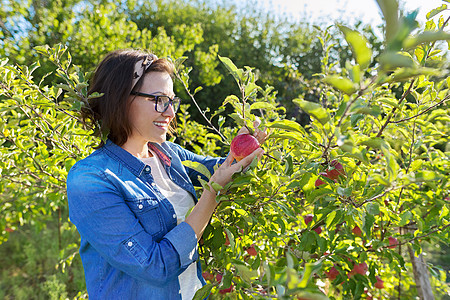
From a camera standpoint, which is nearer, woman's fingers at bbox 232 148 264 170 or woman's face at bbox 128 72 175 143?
woman's fingers at bbox 232 148 264 170

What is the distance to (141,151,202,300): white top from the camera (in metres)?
1.22

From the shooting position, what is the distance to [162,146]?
1403 mm

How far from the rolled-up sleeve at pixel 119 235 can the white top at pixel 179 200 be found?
7.5 inches

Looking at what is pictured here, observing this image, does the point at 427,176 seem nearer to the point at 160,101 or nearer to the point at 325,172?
the point at 325,172

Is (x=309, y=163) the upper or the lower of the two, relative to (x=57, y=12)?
upper

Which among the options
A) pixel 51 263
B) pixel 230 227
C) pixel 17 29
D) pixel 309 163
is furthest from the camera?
pixel 17 29

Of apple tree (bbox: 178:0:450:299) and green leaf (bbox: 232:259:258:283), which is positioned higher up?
apple tree (bbox: 178:0:450:299)

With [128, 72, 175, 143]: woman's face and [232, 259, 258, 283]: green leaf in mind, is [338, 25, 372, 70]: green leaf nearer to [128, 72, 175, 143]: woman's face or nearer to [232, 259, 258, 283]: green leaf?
[232, 259, 258, 283]: green leaf

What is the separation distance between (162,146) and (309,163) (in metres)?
0.66

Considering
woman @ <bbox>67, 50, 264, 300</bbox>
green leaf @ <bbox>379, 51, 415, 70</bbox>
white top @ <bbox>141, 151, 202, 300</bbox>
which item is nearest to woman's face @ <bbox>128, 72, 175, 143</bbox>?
woman @ <bbox>67, 50, 264, 300</bbox>

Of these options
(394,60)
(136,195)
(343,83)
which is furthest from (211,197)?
(394,60)

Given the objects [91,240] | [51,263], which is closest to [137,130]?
[91,240]

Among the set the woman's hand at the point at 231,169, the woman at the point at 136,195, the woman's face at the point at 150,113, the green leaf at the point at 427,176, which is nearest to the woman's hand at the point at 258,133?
the woman at the point at 136,195

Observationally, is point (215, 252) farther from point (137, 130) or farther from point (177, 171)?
point (137, 130)
